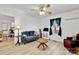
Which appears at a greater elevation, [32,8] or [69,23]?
[32,8]

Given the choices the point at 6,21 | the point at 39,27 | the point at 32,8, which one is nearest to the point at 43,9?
the point at 32,8

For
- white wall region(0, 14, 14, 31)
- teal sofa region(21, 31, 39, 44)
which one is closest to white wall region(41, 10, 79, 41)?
teal sofa region(21, 31, 39, 44)

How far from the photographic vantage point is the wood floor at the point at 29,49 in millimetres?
2121

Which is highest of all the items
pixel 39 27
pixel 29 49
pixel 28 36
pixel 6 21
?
pixel 6 21

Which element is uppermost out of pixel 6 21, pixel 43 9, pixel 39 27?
pixel 43 9

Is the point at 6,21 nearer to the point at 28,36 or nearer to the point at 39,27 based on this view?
the point at 28,36

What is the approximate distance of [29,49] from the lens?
2129 millimetres

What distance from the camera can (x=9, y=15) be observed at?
2.12 metres

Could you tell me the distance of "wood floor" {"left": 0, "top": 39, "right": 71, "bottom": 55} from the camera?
212 centimetres

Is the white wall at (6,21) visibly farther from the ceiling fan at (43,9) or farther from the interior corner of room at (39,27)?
the ceiling fan at (43,9)

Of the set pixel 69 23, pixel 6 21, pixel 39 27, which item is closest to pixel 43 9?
pixel 39 27

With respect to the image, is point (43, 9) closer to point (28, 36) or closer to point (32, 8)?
point (32, 8)

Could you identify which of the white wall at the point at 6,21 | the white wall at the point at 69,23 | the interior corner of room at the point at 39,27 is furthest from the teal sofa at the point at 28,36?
the white wall at the point at 69,23
